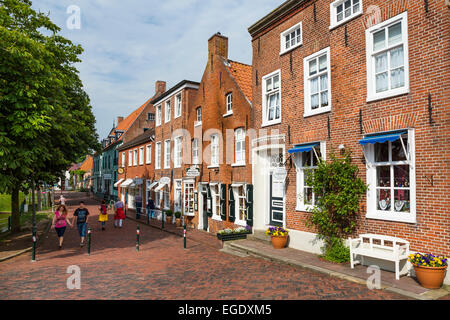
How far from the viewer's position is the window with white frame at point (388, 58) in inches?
308

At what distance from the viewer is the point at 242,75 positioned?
15969mm

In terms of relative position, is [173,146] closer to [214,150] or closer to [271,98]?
[214,150]

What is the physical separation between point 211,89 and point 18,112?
31.2ft

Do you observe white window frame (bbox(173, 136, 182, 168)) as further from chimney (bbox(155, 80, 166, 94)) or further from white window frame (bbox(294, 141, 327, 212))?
chimney (bbox(155, 80, 166, 94))

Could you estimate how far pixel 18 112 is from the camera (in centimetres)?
929

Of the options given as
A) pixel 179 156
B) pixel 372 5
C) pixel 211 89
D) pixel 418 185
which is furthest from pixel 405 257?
pixel 179 156

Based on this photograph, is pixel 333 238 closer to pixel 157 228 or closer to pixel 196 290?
pixel 196 290

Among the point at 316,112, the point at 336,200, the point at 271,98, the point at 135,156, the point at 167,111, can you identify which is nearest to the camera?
the point at 336,200

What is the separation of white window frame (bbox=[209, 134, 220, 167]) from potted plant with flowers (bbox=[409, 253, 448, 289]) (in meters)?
10.7

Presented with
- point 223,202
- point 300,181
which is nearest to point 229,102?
point 223,202

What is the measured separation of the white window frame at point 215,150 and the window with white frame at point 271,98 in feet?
13.5

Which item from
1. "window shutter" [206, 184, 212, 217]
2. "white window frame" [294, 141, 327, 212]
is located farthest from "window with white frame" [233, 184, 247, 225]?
"white window frame" [294, 141, 327, 212]

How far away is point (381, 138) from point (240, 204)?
788cm

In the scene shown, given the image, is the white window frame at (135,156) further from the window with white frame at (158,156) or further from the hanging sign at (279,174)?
the hanging sign at (279,174)
